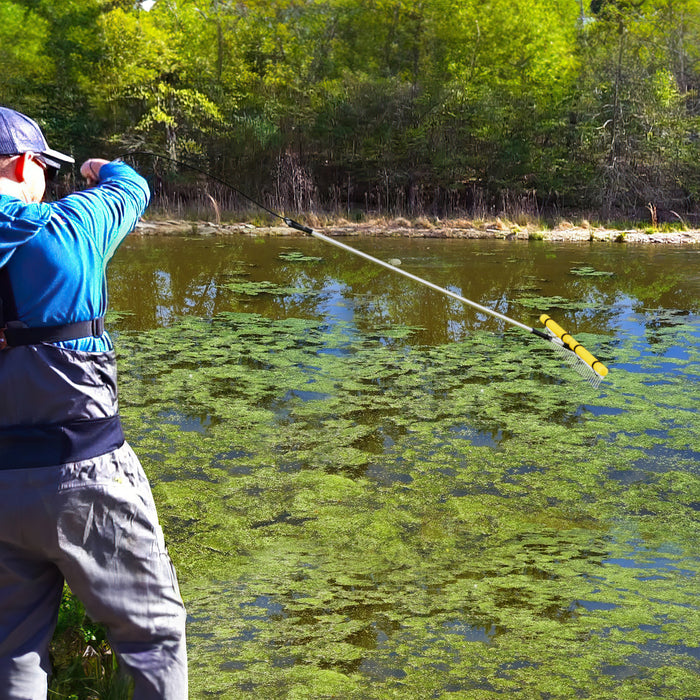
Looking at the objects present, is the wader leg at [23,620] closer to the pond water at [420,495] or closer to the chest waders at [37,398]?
the chest waders at [37,398]

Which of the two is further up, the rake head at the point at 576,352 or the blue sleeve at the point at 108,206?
the blue sleeve at the point at 108,206

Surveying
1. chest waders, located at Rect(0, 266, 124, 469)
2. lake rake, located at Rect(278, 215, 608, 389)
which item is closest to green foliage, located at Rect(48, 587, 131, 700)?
chest waders, located at Rect(0, 266, 124, 469)

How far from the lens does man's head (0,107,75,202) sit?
6.31 ft

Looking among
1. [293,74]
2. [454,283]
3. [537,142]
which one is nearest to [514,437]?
[454,283]

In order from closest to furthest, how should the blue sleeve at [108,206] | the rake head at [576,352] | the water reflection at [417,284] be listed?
the blue sleeve at [108,206]
the rake head at [576,352]
the water reflection at [417,284]

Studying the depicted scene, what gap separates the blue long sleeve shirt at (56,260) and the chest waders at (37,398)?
1.0 inches

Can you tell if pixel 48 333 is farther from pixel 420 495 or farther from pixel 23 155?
pixel 420 495

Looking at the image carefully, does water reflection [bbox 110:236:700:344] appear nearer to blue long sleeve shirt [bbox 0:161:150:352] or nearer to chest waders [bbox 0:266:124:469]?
blue long sleeve shirt [bbox 0:161:150:352]

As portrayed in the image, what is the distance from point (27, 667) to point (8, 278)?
839mm

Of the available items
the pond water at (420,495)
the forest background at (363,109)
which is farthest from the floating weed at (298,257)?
the forest background at (363,109)

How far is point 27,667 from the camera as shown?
1.97m

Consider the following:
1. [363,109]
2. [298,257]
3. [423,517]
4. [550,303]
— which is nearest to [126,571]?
[423,517]

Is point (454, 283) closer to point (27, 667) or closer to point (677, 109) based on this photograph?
point (27, 667)

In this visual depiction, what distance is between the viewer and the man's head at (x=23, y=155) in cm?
192
